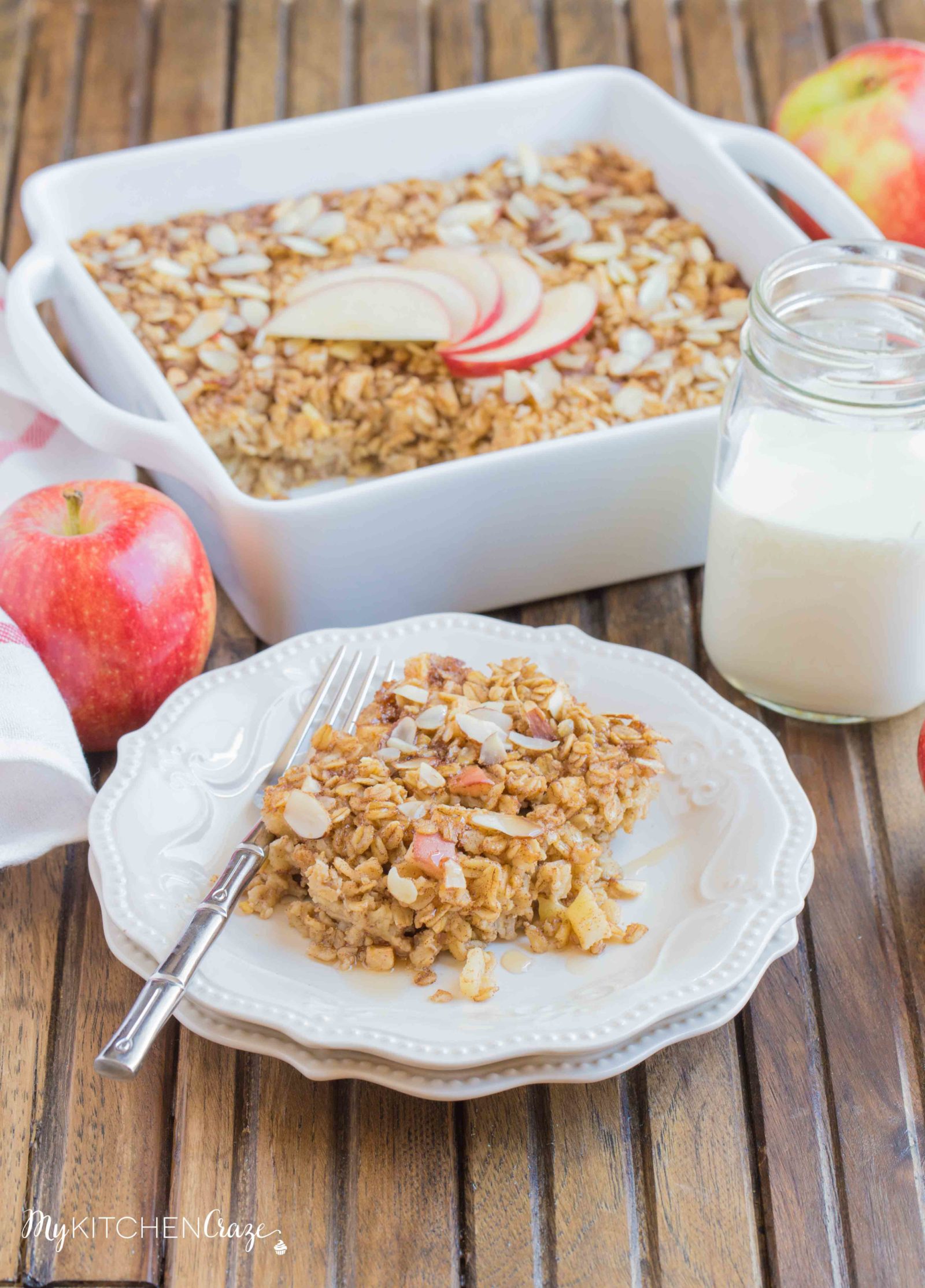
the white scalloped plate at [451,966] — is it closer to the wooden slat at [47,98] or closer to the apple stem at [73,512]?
the apple stem at [73,512]

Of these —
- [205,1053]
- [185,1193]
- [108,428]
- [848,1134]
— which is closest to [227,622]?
[108,428]

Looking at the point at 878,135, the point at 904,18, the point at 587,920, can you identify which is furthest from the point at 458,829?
the point at 904,18

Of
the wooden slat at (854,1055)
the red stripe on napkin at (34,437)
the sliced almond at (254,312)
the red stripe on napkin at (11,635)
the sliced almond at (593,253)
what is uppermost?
the sliced almond at (254,312)

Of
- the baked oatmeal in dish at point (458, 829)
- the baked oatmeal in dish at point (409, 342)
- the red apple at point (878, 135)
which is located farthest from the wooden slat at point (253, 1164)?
the red apple at point (878, 135)

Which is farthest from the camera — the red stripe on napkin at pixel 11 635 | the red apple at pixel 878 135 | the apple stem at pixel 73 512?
the red apple at pixel 878 135

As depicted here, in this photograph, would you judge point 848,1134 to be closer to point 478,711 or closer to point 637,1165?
point 637,1165
